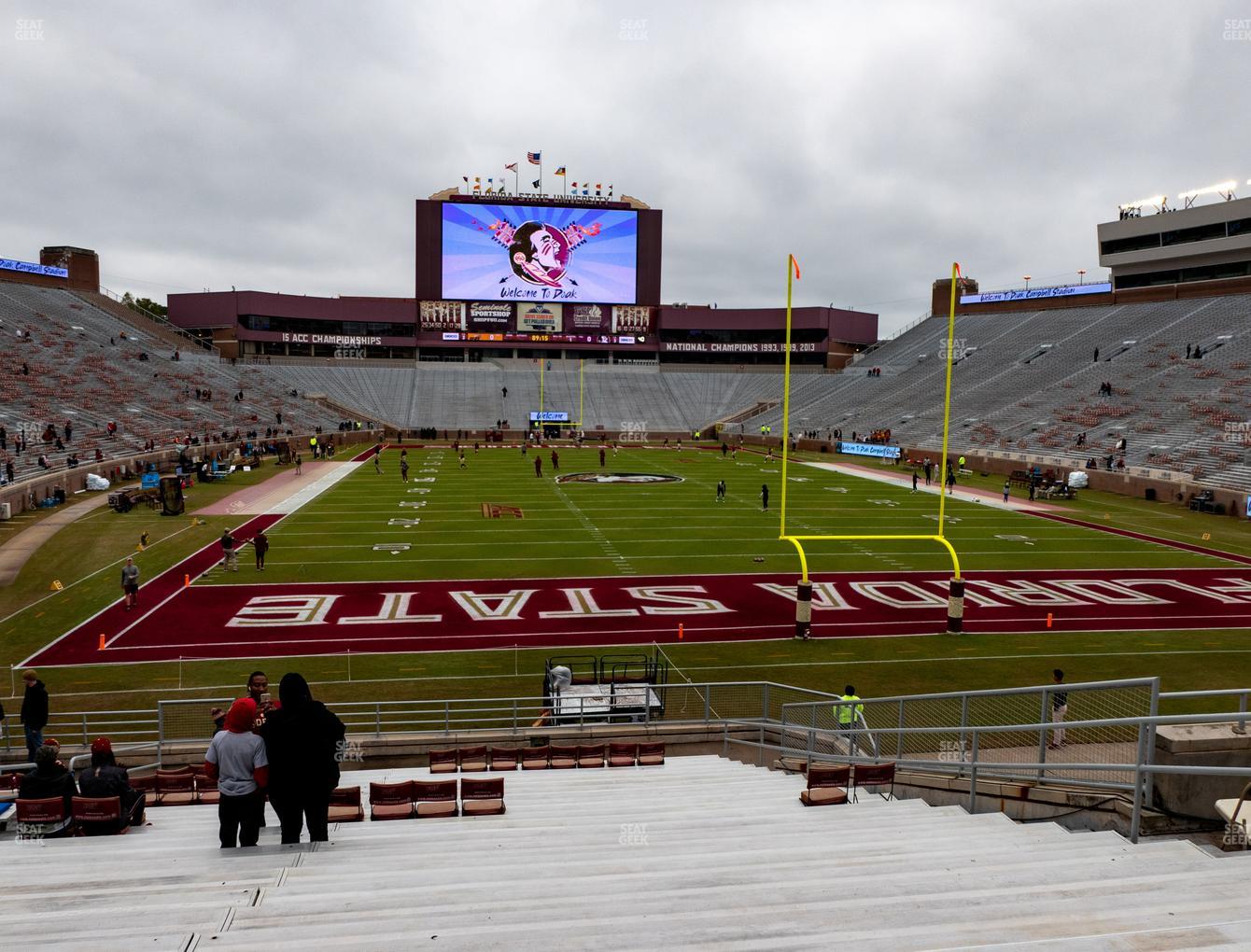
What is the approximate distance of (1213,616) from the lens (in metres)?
18.9

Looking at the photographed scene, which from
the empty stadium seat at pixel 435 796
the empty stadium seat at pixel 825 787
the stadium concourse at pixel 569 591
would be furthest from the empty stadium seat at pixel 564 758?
the stadium concourse at pixel 569 591

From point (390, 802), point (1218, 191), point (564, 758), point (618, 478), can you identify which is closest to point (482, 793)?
point (390, 802)

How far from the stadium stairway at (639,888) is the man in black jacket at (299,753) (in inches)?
12.5

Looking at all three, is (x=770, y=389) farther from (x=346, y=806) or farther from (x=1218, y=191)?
(x=346, y=806)

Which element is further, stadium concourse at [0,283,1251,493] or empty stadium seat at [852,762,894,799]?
stadium concourse at [0,283,1251,493]

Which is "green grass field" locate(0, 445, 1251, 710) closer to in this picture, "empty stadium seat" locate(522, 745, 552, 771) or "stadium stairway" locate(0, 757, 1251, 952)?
"empty stadium seat" locate(522, 745, 552, 771)

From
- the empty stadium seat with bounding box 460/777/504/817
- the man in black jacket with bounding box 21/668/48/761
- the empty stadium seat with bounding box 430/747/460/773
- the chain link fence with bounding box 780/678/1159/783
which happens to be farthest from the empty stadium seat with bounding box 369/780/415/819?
→ the man in black jacket with bounding box 21/668/48/761

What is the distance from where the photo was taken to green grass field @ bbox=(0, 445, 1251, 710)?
14805 mm

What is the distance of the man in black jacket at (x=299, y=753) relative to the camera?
18.4 feet

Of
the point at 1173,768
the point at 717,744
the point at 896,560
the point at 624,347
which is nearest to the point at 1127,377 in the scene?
the point at 896,560

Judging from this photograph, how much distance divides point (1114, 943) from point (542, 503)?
31.6 meters

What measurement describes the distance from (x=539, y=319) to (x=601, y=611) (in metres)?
71.9

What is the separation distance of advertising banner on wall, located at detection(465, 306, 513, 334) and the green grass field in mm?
42063

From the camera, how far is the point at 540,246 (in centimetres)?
8569
